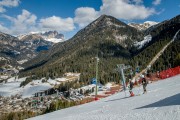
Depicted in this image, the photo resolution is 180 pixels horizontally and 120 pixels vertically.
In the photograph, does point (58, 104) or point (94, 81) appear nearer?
point (94, 81)

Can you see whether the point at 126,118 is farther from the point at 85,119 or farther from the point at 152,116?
the point at 85,119

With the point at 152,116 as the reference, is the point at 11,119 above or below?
below

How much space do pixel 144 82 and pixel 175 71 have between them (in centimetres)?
2928

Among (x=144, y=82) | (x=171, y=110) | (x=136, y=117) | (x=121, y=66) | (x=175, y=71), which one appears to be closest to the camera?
(x=171, y=110)

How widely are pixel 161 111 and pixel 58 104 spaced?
248ft

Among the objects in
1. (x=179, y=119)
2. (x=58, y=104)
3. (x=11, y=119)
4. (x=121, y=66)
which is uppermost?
(x=121, y=66)

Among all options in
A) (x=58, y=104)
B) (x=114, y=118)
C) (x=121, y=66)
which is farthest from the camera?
(x=58, y=104)

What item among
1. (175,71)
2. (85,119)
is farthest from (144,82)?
(175,71)

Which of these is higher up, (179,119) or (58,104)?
(179,119)

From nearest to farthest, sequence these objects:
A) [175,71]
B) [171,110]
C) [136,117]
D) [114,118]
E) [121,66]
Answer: [171,110], [136,117], [114,118], [121,66], [175,71]

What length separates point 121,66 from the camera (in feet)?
174

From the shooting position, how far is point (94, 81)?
55.8 m

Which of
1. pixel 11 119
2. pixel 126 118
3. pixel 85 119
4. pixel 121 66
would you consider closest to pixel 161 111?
pixel 126 118

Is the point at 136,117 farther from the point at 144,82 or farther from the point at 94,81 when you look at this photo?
the point at 94,81
